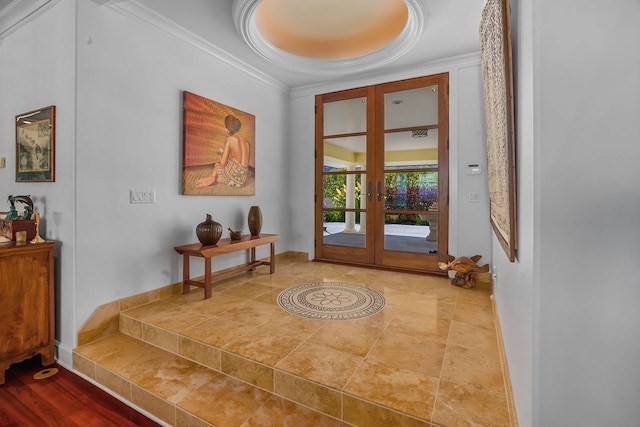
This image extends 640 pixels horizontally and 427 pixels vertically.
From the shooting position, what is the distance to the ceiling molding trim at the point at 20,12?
89.7 inches

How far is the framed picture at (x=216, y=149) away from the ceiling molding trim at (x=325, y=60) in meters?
0.75

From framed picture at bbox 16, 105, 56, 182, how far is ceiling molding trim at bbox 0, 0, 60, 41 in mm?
745

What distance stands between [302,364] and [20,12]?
3.41m

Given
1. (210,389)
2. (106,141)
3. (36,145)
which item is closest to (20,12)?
(36,145)

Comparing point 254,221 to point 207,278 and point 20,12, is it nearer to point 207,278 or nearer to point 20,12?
point 207,278

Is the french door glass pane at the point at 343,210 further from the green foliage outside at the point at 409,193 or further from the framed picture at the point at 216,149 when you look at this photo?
the framed picture at the point at 216,149

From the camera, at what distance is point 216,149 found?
3250 millimetres

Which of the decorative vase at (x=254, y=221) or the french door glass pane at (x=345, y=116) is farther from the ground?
the french door glass pane at (x=345, y=116)

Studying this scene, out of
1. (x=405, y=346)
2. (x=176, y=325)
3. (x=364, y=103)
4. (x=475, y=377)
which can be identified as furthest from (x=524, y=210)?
(x=364, y=103)

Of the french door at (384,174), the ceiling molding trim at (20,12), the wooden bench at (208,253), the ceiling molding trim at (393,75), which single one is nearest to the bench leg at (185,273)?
the wooden bench at (208,253)

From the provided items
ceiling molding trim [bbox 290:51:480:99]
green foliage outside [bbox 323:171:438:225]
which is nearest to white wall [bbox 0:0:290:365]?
ceiling molding trim [bbox 290:51:480:99]

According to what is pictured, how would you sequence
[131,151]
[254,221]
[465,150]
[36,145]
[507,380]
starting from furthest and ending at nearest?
[254,221] < [465,150] < [131,151] < [36,145] < [507,380]

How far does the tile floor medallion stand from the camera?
7.97 feet

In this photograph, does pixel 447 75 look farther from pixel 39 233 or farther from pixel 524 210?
pixel 39 233
